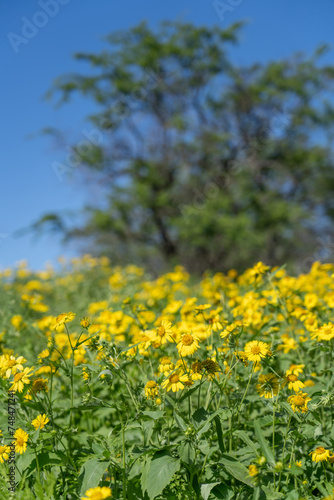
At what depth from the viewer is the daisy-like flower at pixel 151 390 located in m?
1.64

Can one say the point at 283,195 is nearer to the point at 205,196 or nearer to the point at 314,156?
the point at 314,156

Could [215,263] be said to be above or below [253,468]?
above

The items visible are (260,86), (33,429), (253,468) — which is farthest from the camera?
(260,86)

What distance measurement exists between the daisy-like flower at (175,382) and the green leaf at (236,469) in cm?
26

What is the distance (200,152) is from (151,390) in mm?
13833

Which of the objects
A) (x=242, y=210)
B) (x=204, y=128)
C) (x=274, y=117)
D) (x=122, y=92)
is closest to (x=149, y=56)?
(x=122, y=92)

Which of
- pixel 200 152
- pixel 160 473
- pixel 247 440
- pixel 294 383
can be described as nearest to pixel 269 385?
pixel 294 383

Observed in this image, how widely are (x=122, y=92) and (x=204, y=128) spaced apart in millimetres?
2918

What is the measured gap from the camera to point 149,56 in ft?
49.5

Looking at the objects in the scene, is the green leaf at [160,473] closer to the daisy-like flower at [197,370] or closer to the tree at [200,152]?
the daisy-like flower at [197,370]

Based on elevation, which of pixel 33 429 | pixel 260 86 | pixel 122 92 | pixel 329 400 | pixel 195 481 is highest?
pixel 122 92

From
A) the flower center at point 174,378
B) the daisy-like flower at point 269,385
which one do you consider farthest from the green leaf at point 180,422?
the daisy-like flower at point 269,385

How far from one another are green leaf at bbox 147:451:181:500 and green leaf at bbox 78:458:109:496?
0.49 feet

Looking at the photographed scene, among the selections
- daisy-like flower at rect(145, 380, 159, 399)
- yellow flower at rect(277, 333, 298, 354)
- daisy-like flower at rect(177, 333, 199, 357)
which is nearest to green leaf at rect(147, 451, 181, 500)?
daisy-like flower at rect(145, 380, 159, 399)
